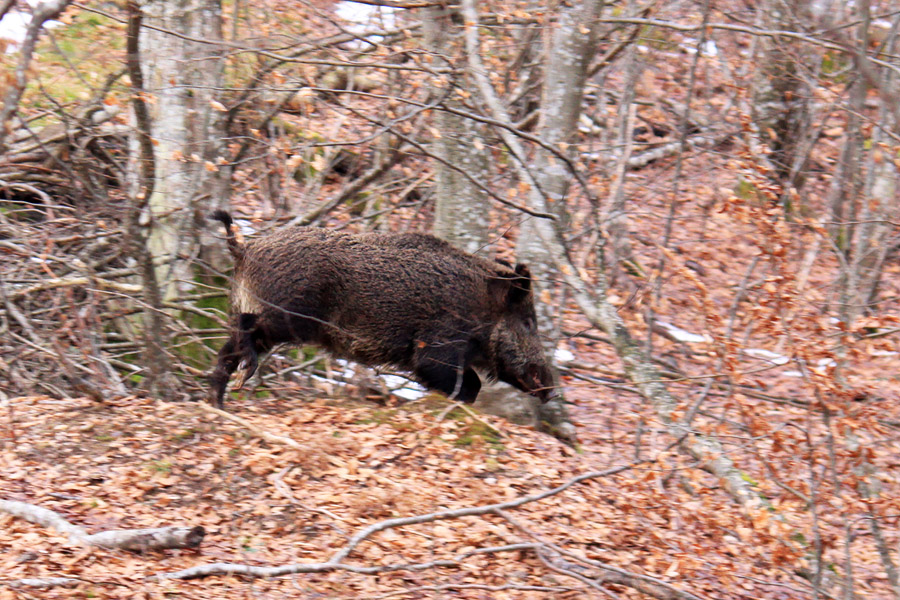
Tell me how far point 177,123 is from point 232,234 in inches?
63.3

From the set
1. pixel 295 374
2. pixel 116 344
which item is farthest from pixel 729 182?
pixel 116 344

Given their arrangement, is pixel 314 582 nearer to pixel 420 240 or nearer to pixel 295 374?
pixel 420 240

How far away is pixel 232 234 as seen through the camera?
679cm

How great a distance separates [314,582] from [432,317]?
294cm

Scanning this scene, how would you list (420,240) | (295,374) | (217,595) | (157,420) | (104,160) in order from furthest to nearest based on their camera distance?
(104,160), (295,374), (420,240), (157,420), (217,595)

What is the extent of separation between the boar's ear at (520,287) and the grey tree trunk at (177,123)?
276 cm

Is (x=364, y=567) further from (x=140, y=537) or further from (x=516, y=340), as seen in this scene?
(x=516, y=340)

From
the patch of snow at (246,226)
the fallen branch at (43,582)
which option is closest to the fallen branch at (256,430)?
the fallen branch at (43,582)

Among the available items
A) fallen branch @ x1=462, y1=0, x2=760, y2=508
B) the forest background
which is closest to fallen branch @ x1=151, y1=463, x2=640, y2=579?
the forest background

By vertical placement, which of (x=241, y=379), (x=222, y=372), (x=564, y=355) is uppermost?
(x=222, y=372)

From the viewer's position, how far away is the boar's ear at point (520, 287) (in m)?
7.25

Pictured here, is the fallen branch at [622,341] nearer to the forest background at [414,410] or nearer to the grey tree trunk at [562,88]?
the forest background at [414,410]

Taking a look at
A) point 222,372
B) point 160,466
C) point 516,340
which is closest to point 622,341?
point 516,340

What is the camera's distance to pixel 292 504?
17.9 ft
